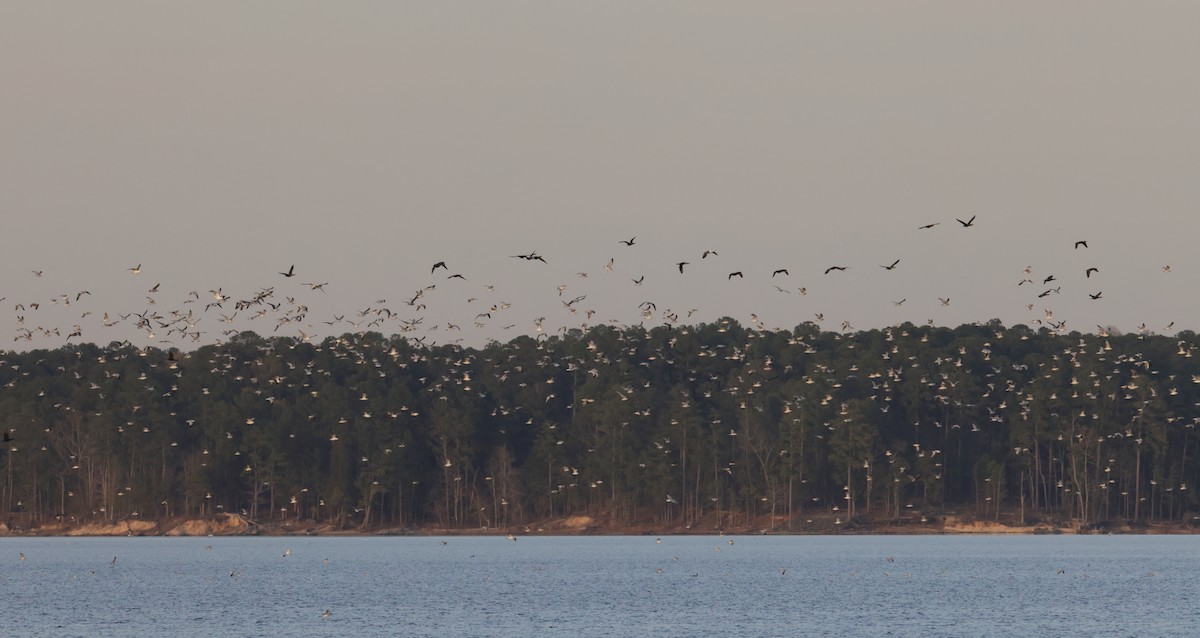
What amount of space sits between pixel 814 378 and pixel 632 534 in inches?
1015

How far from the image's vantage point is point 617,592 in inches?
4021

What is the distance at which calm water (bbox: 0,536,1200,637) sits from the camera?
80.3 m

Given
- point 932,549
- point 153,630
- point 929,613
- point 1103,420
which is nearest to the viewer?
point 153,630

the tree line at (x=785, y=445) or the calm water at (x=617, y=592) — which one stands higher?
the tree line at (x=785, y=445)

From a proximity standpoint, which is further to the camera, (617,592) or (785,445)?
(785,445)

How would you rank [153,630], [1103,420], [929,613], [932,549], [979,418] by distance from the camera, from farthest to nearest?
[979,418] → [1103,420] → [932,549] → [929,613] → [153,630]

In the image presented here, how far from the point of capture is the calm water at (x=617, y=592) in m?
80.3

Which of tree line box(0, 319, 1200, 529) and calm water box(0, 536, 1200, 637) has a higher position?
tree line box(0, 319, 1200, 529)

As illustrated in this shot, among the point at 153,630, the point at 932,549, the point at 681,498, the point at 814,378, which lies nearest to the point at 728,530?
the point at 681,498

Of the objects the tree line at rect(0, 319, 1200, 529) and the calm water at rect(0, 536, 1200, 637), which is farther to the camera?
the tree line at rect(0, 319, 1200, 529)

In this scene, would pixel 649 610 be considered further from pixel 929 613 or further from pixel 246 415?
pixel 246 415

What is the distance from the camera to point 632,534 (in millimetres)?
196125

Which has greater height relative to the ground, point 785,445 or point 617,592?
point 785,445

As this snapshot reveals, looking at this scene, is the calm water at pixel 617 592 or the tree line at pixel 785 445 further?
the tree line at pixel 785 445
